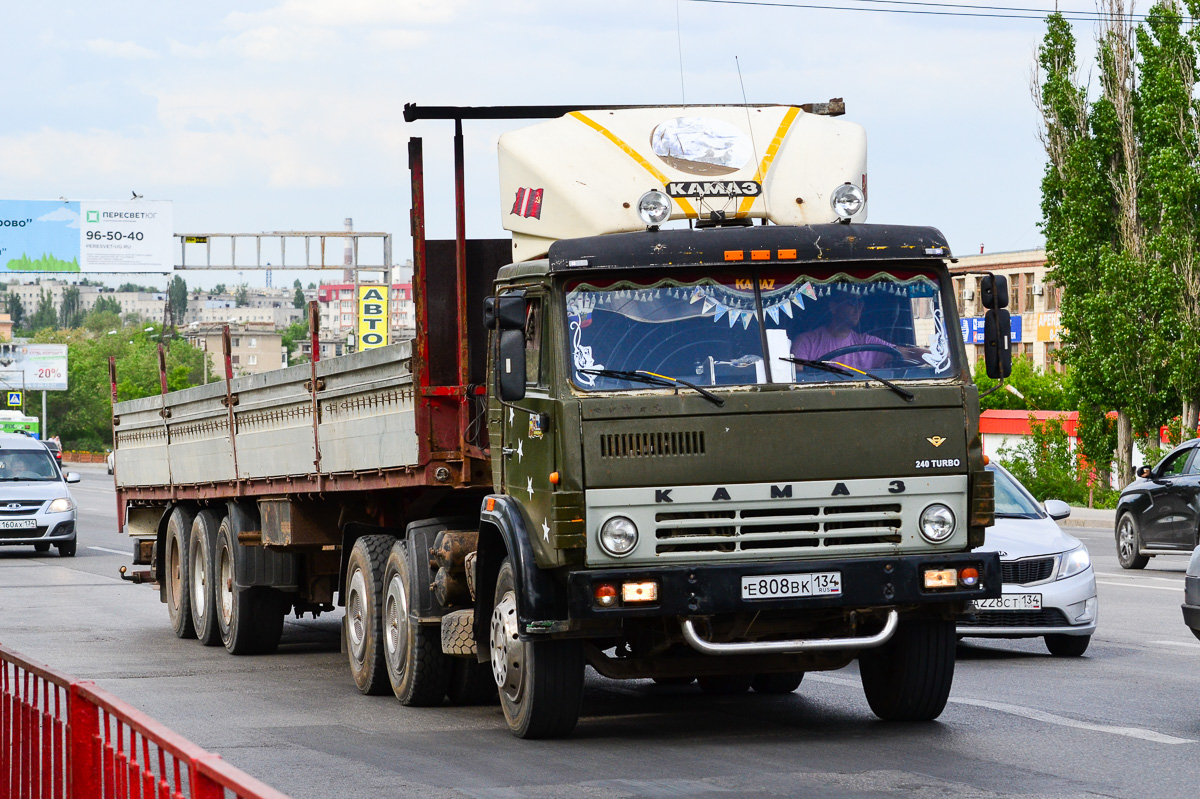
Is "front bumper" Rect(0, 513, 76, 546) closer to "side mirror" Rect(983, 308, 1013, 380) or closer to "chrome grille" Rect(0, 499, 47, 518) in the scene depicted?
"chrome grille" Rect(0, 499, 47, 518)

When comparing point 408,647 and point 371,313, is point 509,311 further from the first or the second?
point 371,313

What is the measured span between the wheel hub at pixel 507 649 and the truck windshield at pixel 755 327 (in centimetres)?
135

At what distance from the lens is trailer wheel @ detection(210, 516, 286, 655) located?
47.8ft

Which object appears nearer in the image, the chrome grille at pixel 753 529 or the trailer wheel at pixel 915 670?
the chrome grille at pixel 753 529

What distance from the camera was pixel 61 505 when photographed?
29.0m

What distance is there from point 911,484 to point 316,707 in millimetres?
4289

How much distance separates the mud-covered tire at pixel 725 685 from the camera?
1153 centimetres

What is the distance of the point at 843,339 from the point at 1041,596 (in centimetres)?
477

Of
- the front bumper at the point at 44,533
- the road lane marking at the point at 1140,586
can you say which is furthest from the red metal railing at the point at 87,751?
the front bumper at the point at 44,533

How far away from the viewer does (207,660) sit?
47.2 feet

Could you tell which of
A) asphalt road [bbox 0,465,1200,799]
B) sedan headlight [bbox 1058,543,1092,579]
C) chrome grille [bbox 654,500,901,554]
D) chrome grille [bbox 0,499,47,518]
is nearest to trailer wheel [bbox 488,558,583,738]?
asphalt road [bbox 0,465,1200,799]

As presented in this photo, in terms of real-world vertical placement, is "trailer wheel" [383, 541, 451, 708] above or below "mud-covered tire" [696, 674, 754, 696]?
above

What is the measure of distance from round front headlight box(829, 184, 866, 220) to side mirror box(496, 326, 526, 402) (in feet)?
5.89

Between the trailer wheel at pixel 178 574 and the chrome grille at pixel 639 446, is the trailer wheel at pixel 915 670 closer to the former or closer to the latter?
the chrome grille at pixel 639 446
